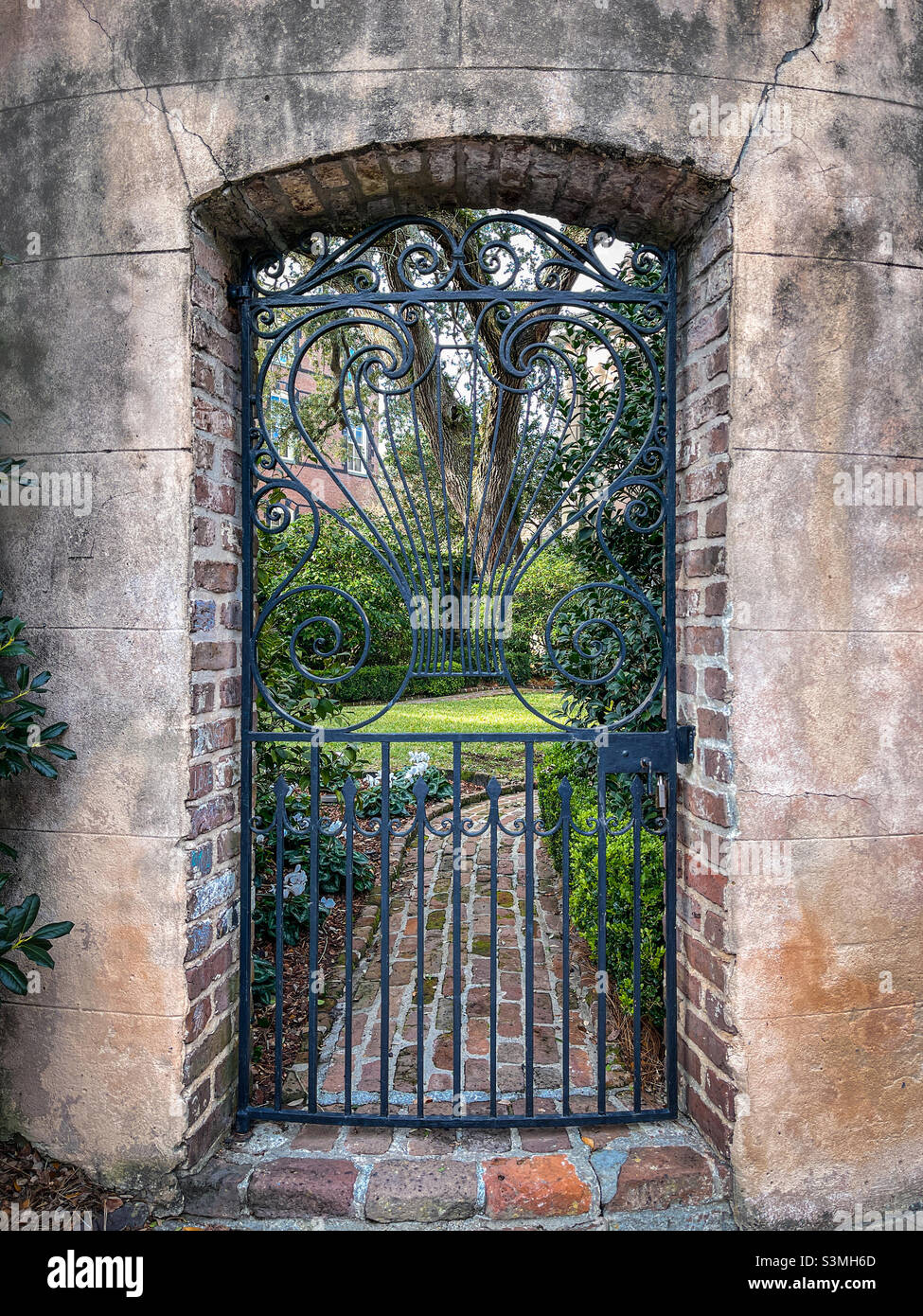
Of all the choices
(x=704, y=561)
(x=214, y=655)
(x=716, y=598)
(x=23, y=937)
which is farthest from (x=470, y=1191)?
(x=704, y=561)

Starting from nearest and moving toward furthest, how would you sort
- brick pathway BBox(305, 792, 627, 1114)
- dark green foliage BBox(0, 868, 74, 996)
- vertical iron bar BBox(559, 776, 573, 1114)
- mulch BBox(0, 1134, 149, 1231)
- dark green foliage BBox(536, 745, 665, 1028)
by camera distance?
dark green foliage BBox(0, 868, 74, 996)
mulch BBox(0, 1134, 149, 1231)
vertical iron bar BBox(559, 776, 573, 1114)
brick pathway BBox(305, 792, 627, 1114)
dark green foliage BBox(536, 745, 665, 1028)

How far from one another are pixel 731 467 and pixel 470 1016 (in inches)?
91.7

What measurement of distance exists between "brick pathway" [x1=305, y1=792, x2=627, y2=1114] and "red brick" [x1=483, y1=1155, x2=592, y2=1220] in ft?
0.86

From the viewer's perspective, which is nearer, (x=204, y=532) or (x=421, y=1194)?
(x=421, y=1194)

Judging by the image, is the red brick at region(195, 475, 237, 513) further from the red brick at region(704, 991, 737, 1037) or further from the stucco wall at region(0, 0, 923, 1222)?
the red brick at region(704, 991, 737, 1037)

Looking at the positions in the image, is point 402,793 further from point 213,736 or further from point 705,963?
point 705,963

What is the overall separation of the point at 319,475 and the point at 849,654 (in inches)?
539

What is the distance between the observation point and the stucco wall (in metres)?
2.13

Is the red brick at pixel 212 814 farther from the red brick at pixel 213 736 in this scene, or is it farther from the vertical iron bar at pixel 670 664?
the vertical iron bar at pixel 670 664

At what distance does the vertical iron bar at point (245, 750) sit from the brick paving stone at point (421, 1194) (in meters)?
0.54

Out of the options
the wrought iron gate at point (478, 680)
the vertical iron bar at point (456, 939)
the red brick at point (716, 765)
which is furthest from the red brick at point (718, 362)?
the vertical iron bar at point (456, 939)

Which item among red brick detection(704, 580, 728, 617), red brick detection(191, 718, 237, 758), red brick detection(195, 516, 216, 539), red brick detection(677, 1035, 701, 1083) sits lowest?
red brick detection(677, 1035, 701, 1083)

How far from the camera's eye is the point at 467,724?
8.86m

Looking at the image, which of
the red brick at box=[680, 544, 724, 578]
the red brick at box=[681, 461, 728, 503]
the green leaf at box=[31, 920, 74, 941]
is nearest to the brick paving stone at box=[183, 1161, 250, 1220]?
the green leaf at box=[31, 920, 74, 941]
